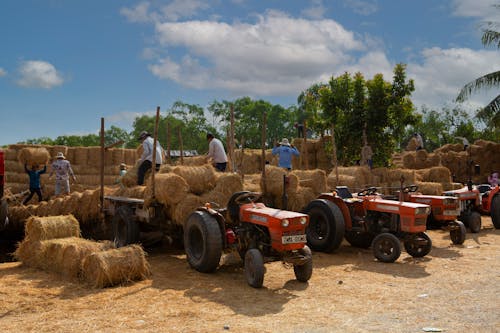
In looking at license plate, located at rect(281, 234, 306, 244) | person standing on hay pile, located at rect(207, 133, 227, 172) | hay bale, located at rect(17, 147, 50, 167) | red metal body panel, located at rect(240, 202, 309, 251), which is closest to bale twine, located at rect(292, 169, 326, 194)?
person standing on hay pile, located at rect(207, 133, 227, 172)

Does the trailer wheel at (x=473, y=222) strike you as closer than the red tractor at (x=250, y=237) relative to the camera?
No

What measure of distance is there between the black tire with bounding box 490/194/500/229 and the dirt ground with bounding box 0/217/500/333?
16.2 feet

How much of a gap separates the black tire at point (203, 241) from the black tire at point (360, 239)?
12.4 ft

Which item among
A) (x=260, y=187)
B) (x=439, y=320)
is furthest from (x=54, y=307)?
(x=260, y=187)

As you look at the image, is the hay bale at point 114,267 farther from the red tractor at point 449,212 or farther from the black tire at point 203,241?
the red tractor at point 449,212

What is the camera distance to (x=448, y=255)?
9820 millimetres

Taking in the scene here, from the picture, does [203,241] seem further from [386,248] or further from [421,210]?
[421,210]

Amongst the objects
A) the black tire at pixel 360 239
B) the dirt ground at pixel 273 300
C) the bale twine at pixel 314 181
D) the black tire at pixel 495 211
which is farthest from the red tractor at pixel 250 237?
the black tire at pixel 495 211

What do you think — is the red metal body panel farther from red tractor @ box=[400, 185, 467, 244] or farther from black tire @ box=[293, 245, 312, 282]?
red tractor @ box=[400, 185, 467, 244]

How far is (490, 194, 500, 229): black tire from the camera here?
13.6m

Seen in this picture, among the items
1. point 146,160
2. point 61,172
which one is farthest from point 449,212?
point 61,172

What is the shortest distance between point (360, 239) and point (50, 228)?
6.48 m

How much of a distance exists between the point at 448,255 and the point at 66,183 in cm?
1155

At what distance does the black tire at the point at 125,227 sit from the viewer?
395 inches
